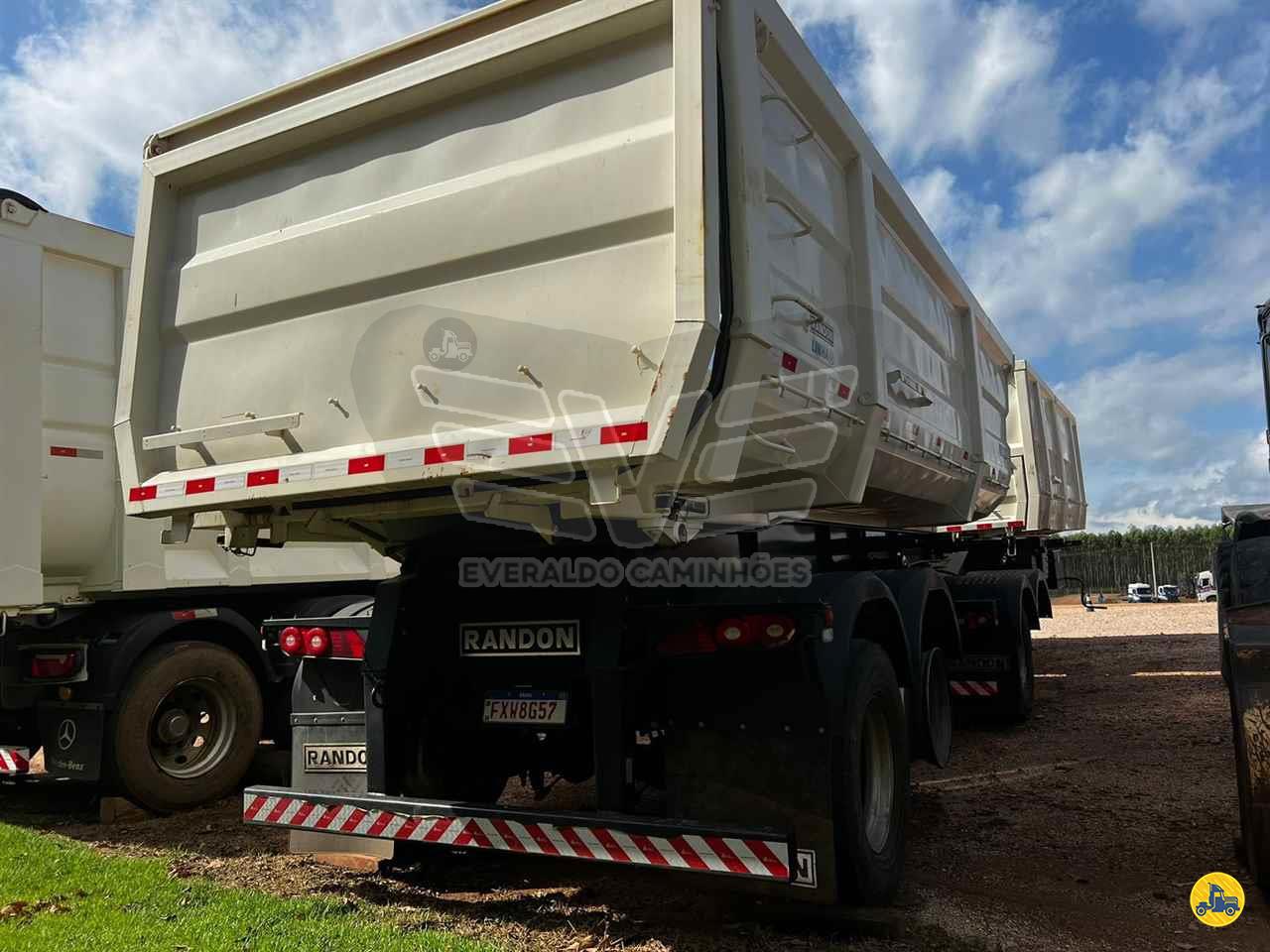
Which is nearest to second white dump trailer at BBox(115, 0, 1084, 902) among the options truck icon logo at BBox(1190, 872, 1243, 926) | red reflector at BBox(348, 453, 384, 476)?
red reflector at BBox(348, 453, 384, 476)

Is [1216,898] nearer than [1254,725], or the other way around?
[1254,725]

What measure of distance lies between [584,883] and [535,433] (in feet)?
7.48

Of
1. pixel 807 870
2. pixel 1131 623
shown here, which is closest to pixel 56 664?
pixel 807 870

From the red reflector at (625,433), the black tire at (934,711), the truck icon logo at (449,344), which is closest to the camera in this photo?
the red reflector at (625,433)

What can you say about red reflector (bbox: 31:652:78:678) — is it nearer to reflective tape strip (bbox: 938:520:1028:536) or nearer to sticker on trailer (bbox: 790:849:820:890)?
sticker on trailer (bbox: 790:849:820:890)

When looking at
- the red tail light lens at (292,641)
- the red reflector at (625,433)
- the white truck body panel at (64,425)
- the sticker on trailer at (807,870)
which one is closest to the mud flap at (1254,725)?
the sticker on trailer at (807,870)

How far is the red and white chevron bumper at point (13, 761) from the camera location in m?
6.05

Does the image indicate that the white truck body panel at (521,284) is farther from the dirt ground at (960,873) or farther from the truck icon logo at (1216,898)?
the truck icon logo at (1216,898)

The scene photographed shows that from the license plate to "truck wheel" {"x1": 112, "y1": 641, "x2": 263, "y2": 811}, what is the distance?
9.38 feet

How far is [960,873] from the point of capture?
4395mm

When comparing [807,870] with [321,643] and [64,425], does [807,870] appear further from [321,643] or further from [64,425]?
[64,425]

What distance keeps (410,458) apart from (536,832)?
4.66ft

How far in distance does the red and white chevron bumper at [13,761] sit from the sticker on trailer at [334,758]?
9.45 feet

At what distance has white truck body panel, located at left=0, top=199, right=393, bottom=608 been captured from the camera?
5.55m
